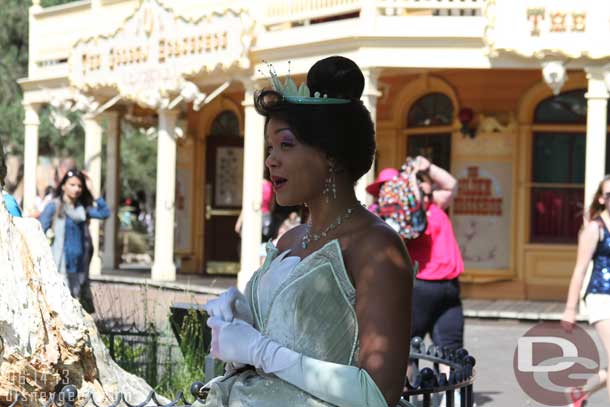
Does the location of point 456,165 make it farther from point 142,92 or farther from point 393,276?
point 393,276

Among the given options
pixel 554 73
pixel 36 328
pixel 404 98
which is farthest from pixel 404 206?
pixel 404 98

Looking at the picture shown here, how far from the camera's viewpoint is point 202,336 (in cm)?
830

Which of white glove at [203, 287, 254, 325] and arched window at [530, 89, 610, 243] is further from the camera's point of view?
arched window at [530, 89, 610, 243]

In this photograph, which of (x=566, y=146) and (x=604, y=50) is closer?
(x=604, y=50)

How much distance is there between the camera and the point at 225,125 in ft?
77.5

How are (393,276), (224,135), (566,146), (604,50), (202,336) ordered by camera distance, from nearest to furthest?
(393,276) < (202,336) < (604,50) < (566,146) < (224,135)

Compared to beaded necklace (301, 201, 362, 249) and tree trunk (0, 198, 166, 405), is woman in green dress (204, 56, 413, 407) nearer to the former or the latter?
beaded necklace (301, 201, 362, 249)

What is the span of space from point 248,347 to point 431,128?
16490 mm

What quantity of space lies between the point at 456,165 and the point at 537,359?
32.5ft

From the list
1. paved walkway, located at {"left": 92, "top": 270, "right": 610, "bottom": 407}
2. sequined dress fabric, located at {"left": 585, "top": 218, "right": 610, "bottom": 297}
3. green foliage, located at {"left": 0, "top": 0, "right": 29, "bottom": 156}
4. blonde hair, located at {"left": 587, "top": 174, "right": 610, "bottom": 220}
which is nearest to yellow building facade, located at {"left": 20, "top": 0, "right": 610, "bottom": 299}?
paved walkway, located at {"left": 92, "top": 270, "right": 610, "bottom": 407}

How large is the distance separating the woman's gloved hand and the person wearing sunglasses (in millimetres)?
5256

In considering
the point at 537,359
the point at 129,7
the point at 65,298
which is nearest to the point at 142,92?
the point at 129,7

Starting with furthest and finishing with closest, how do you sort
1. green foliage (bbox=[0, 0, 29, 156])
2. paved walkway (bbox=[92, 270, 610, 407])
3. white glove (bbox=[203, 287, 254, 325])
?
green foliage (bbox=[0, 0, 29, 156])
paved walkway (bbox=[92, 270, 610, 407])
white glove (bbox=[203, 287, 254, 325])

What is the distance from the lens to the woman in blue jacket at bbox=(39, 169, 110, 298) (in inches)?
476
